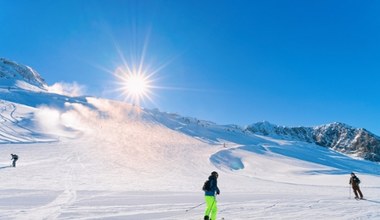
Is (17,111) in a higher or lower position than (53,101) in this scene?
lower

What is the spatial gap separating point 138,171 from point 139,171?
0.36 feet

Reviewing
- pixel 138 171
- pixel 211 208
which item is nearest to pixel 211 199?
pixel 211 208

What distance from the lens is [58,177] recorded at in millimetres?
25609

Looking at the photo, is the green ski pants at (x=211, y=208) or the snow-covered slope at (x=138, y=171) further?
the snow-covered slope at (x=138, y=171)

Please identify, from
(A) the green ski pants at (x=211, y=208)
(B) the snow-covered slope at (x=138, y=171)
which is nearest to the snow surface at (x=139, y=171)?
(B) the snow-covered slope at (x=138, y=171)

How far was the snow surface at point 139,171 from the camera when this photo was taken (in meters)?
15.5

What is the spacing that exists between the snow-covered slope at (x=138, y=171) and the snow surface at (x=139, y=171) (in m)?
0.07

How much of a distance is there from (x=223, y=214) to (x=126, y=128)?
2191 inches

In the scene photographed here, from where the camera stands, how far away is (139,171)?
33.6m

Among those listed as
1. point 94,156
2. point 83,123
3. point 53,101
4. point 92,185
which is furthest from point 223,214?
point 53,101

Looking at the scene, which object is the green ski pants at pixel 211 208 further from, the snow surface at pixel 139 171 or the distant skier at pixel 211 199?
the snow surface at pixel 139 171

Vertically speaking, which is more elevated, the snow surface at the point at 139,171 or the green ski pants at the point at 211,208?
the snow surface at the point at 139,171

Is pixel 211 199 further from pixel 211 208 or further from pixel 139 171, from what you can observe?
pixel 139 171

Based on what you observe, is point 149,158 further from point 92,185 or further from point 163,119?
point 163,119
